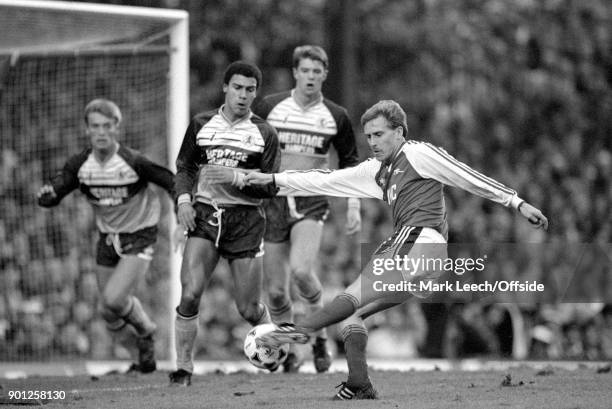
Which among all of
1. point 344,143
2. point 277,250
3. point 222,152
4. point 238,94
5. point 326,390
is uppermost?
point 238,94

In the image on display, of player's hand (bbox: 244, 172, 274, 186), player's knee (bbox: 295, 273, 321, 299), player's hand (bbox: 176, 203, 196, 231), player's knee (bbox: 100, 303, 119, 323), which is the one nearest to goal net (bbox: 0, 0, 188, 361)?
player's knee (bbox: 100, 303, 119, 323)

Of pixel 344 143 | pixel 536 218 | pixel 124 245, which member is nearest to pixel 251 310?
pixel 124 245

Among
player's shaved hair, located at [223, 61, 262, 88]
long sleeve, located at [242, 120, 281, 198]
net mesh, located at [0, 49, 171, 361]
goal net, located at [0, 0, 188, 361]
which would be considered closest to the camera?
player's shaved hair, located at [223, 61, 262, 88]

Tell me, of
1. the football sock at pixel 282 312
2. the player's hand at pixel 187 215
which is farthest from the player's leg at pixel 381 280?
the football sock at pixel 282 312

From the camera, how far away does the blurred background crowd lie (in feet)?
45.0

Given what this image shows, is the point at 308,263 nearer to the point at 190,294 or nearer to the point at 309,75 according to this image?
the point at 190,294

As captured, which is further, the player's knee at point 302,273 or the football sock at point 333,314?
the player's knee at point 302,273

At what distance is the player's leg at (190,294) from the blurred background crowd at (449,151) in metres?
3.78

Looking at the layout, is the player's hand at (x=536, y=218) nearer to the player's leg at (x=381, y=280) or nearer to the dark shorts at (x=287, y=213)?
the player's leg at (x=381, y=280)

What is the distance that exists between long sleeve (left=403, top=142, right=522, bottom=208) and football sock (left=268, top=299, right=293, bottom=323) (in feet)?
8.91

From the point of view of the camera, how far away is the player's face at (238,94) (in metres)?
8.54

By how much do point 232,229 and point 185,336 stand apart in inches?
35.0

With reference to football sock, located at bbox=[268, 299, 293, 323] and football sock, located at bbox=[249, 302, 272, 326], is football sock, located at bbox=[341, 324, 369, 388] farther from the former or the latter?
football sock, located at bbox=[268, 299, 293, 323]

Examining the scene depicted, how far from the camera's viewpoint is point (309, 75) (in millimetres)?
9625
